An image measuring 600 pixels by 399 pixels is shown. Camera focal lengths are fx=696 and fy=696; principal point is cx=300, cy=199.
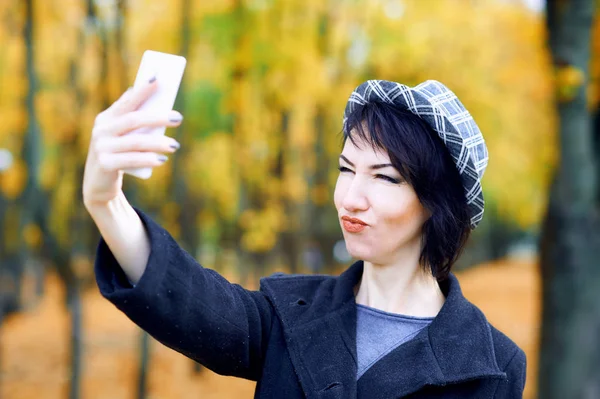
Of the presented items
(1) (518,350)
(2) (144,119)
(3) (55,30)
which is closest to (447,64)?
(3) (55,30)

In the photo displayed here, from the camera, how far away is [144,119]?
140cm

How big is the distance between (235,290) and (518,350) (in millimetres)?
842

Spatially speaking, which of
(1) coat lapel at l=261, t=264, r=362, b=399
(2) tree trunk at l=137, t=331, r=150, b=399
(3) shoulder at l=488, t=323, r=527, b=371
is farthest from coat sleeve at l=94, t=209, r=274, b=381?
(2) tree trunk at l=137, t=331, r=150, b=399

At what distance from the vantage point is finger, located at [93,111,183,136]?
1.40 meters

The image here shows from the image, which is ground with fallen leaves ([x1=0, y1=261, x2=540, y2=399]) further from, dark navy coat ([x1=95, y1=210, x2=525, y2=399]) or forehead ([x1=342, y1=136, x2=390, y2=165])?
forehead ([x1=342, y1=136, x2=390, y2=165])

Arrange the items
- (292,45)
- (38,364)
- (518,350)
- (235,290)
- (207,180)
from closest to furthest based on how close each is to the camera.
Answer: (235,290), (518,350), (292,45), (38,364), (207,180)

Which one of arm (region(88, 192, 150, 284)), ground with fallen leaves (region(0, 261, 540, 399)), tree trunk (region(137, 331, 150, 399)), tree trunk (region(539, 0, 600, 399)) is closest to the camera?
arm (region(88, 192, 150, 284))

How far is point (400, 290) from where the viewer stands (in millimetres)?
2045

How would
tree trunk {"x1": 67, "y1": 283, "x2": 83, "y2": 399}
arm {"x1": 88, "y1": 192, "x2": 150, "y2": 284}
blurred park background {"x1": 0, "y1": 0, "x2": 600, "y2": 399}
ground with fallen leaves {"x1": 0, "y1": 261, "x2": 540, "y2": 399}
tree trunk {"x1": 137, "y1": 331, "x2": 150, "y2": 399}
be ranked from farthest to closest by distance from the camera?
ground with fallen leaves {"x1": 0, "y1": 261, "x2": 540, "y2": 399}, tree trunk {"x1": 137, "y1": 331, "x2": 150, "y2": 399}, tree trunk {"x1": 67, "y1": 283, "x2": 83, "y2": 399}, blurred park background {"x1": 0, "y1": 0, "x2": 600, "y2": 399}, arm {"x1": 88, "y1": 192, "x2": 150, "y2": 284}

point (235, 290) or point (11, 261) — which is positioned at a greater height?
point (235, 290)

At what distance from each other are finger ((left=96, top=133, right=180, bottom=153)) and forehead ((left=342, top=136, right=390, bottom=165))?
0.67 meters

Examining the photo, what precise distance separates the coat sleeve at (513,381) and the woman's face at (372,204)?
1.56 feet

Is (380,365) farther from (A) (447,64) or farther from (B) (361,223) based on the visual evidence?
(A) (447,64)

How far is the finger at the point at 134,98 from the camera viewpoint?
142 centimetres
